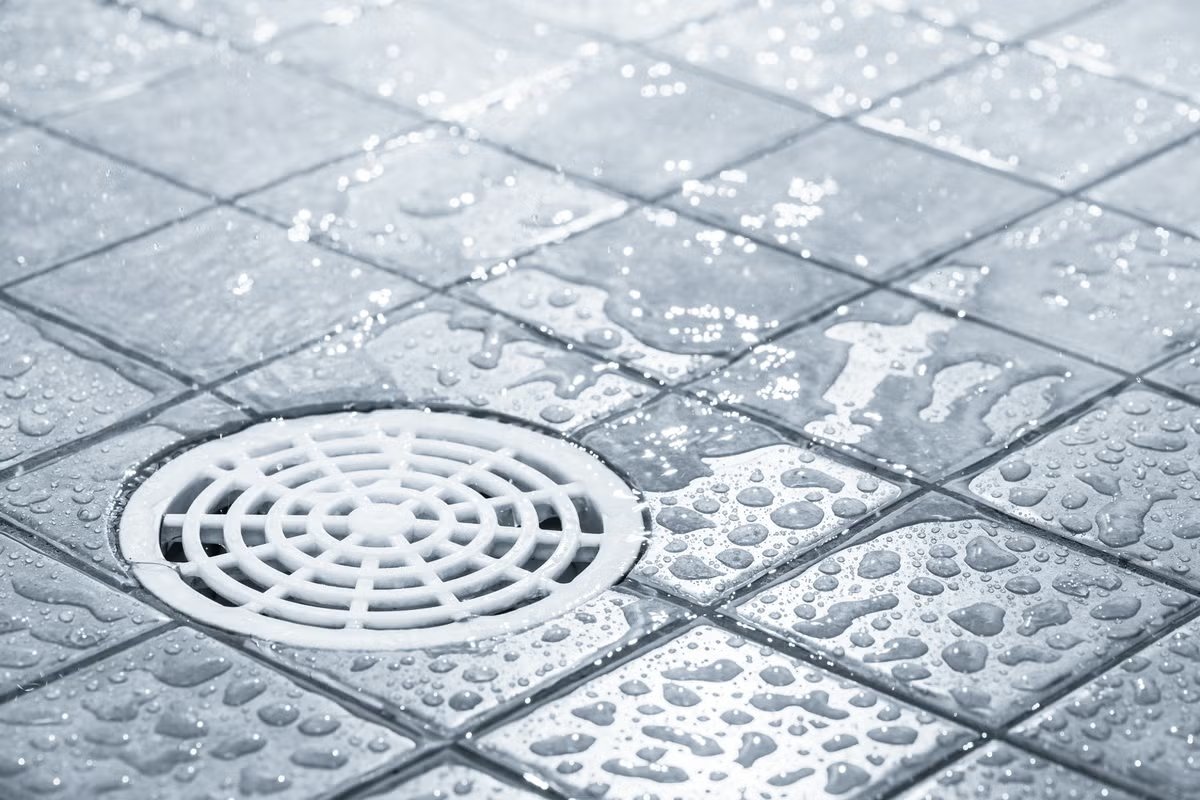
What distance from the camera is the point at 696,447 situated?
3.45 metres

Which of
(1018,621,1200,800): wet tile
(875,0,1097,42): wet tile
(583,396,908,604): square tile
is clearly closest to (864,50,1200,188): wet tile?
(875,0,1097,42): wet tile

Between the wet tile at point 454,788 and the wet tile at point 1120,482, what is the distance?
3.54 ft

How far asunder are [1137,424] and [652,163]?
1.41 meters

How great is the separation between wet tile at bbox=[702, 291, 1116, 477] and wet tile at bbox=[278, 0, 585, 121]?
1.32 metres

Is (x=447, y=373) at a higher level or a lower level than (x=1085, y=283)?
lower

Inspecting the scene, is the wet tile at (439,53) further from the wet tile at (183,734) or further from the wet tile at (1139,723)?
the wet tile at (1139,723)

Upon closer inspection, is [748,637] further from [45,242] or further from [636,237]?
[45,242]

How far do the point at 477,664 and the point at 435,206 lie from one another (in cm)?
164

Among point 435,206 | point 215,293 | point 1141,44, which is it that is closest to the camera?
point 215,293

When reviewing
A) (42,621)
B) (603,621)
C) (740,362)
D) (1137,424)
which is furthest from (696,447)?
(42,621)

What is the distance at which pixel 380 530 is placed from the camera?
3168 millimetres

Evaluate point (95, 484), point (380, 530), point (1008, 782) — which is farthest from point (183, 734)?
point (1008, 782)

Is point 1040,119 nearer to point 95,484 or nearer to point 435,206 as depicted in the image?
point 435,206

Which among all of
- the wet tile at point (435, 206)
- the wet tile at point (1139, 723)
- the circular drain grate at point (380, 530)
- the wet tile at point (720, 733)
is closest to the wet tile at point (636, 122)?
the wet tile at point (435, 206)
